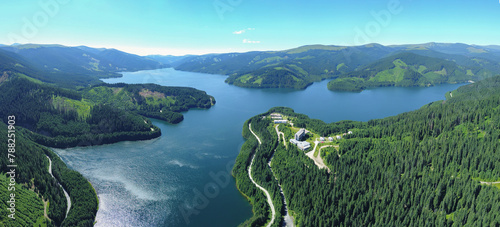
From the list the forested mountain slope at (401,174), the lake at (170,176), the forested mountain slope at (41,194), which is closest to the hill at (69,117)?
the lake at (170,176)

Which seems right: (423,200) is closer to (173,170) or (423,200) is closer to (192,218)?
(192,218)

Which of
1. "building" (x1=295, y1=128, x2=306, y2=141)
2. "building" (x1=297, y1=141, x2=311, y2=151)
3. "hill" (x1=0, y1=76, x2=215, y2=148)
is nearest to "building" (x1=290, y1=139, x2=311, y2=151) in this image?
"building" (x1=297, y1=141, x2=311, y2=151)

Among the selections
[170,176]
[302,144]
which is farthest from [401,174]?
[170,176]

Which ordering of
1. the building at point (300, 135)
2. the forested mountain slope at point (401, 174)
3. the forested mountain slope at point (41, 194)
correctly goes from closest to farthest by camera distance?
1. the forested mountain slope at point (401, 174)
2. the forested mountain slope at point (41, 194)
3. the building at point (300, 135)

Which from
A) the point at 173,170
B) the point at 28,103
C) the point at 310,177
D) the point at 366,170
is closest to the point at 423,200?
the point at 366,170

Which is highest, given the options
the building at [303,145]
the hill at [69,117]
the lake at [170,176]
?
the hill at [69,117]

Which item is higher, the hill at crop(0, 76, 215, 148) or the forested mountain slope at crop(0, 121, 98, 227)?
the hill at crop(0, 76, 215, 148)

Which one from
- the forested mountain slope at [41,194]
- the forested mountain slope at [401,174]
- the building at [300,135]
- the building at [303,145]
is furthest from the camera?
the building at [300,135]

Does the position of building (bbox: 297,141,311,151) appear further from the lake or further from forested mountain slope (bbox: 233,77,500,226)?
the lake

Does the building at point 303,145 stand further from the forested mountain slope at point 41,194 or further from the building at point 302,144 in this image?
the forested mountain slope at point 41,194
